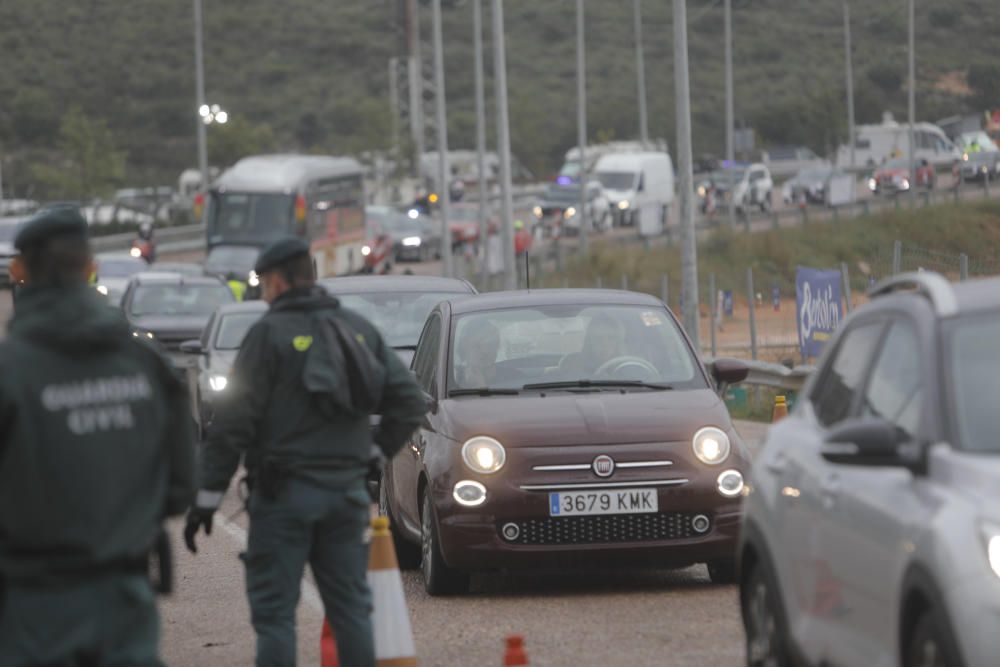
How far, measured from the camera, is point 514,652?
7.46m

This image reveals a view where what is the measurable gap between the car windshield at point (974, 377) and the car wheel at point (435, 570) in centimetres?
485

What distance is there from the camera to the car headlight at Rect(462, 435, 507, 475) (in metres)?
10.4

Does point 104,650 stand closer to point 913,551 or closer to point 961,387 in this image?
point 913,551

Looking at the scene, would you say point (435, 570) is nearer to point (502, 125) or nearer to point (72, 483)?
point (72, 483)

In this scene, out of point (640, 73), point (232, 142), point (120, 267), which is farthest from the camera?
point (232, 142)

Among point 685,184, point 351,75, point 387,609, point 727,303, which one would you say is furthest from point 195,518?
point 351,75

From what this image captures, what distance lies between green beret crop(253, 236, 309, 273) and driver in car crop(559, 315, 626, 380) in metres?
4.25

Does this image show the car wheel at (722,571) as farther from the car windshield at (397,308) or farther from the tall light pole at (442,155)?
the tall light pole at (442,155)

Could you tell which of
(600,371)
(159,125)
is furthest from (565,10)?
(600,371)

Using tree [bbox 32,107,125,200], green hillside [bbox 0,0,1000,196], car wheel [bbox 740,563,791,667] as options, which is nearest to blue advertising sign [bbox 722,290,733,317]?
car wheel [bbox 740,563,791,667]

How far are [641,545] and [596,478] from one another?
401mm

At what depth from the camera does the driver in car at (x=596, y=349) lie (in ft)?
37.5

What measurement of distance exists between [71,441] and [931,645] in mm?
2227

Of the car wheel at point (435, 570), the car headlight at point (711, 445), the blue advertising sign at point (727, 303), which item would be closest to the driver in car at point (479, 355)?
the car wheel at point (435, 570)
